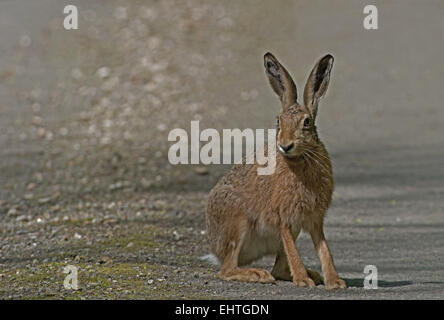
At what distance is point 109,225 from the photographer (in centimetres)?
1051

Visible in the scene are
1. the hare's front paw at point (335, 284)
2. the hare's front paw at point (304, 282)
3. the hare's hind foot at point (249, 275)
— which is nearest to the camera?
the hare's front paw at point (335, 284)

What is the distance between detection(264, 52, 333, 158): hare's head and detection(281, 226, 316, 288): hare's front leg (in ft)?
2.31

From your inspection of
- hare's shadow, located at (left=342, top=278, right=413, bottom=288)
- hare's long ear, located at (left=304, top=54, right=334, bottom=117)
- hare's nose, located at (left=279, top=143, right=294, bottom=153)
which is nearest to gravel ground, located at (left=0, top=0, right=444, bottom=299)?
hare's shadow, located at (left=342, top=278, right=413, bottom=288)

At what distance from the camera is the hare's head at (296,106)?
7.59 metres

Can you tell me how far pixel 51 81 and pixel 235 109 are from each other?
150 inches

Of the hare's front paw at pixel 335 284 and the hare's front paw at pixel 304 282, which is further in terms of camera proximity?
the hare's front paw at pixel 304 282

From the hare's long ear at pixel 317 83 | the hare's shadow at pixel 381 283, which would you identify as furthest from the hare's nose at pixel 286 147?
the hare's shadow at pixel 381 283

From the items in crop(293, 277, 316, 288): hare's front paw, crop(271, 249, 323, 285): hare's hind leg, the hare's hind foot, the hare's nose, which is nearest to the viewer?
the hare's nose

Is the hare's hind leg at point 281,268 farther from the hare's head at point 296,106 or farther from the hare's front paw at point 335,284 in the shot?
the hare's head at point 296,106

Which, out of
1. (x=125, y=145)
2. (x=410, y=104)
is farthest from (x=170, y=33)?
(x=125, y=145)

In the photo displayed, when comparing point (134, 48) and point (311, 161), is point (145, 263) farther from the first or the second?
point (134, 48)

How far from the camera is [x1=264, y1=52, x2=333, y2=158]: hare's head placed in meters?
7.59

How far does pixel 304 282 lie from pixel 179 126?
26.4ft

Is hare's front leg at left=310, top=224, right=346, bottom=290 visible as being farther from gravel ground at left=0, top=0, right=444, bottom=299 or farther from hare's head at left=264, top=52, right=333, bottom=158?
hare's head at left=264, top=52, right=333, bottom=158
